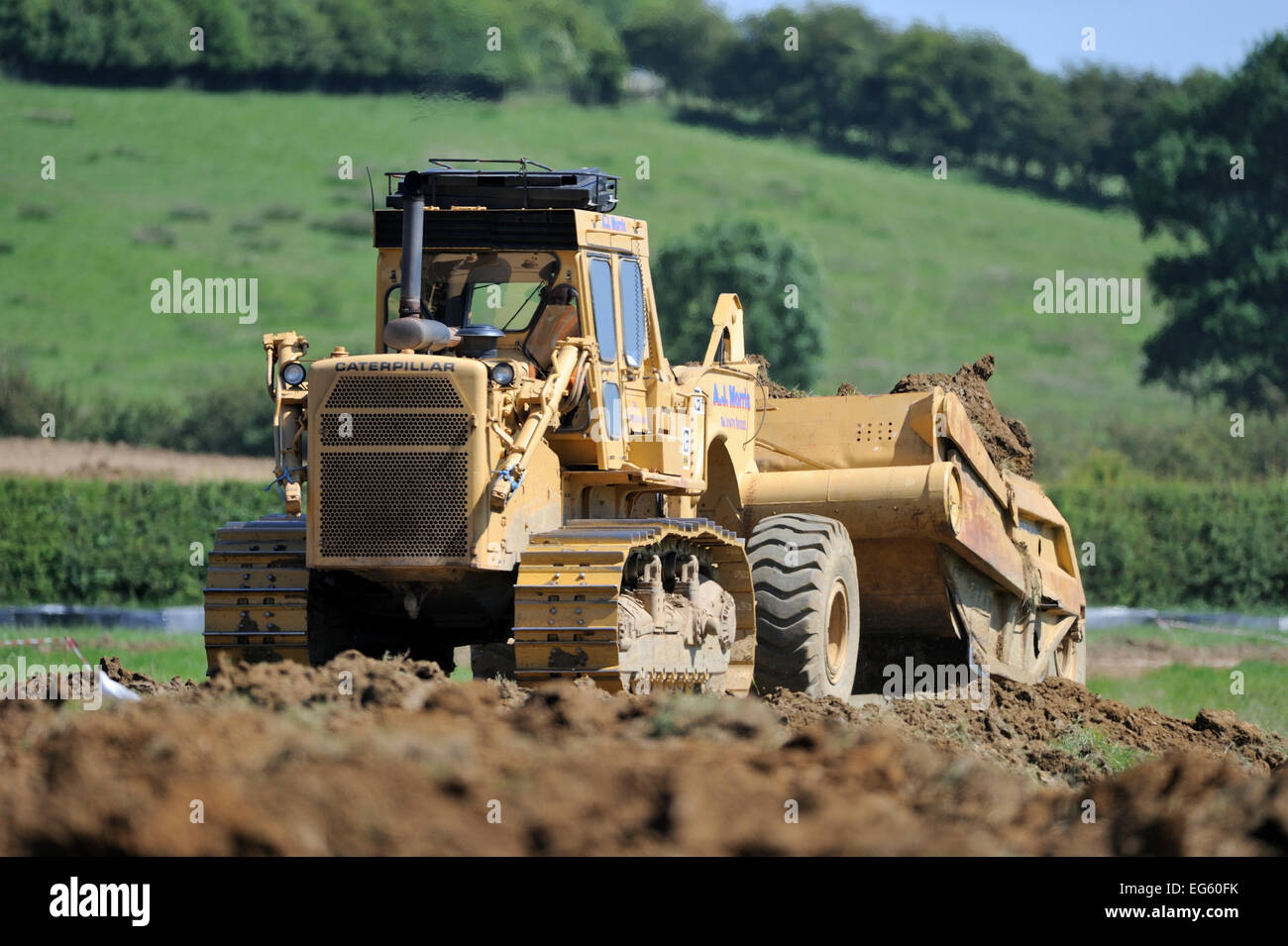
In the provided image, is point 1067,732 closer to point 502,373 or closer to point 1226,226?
point 502,373

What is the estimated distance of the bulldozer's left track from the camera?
10.4 meters

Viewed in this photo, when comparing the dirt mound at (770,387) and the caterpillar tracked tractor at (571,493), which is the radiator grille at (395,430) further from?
the dirt mound at (770,387)

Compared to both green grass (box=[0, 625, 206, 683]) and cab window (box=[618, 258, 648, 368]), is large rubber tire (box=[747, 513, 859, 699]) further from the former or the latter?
green grass (box=[0, 625, 206, 683])

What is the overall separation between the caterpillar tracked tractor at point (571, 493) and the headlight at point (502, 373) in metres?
0.01

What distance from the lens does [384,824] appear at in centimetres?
600

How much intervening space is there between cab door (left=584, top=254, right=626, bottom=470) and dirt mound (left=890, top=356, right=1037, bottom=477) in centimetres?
500

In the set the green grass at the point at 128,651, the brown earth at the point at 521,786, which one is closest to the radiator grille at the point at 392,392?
the brown earth at the point at 521,786

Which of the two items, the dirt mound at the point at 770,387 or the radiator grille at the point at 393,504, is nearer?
the radiator grille at the point at 393,504

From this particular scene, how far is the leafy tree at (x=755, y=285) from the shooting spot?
44.3 metres

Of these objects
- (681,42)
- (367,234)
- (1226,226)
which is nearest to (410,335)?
(1226,226)

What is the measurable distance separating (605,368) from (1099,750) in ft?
14.9

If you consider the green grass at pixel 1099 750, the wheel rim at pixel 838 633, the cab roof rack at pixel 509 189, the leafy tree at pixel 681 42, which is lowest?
the green grass at pixel 1099 750

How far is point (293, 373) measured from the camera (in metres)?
10.5
